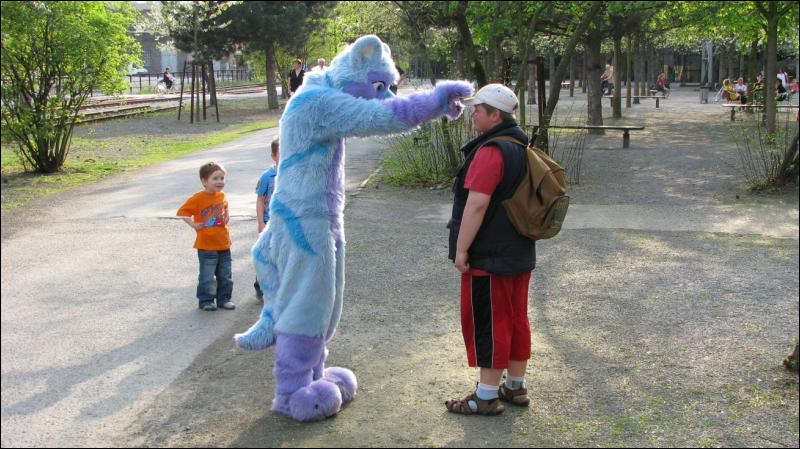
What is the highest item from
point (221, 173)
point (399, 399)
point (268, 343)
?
point (221, 173)

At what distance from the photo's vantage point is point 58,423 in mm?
3285

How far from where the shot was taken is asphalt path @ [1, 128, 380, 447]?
266 cm

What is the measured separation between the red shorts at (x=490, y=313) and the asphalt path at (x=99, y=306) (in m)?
1.81

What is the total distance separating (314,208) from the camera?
3611 millimetres

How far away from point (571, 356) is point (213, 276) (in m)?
2.80

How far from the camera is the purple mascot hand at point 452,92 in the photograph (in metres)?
3.54

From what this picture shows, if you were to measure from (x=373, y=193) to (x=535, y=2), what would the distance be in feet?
23.1

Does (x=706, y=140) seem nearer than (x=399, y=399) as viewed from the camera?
No

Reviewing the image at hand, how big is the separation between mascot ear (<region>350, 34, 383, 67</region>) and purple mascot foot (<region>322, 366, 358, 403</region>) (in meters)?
1.68

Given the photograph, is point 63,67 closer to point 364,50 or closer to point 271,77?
point 364,50

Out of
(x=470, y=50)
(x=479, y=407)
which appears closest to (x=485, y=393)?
(x=479, y=407)

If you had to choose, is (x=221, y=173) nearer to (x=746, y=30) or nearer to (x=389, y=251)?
(x=389, y=251)

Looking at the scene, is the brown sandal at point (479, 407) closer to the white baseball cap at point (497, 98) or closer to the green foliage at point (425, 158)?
the white baseball cap at point (497, 98)

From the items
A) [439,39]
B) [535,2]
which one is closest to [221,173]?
[439,39]
